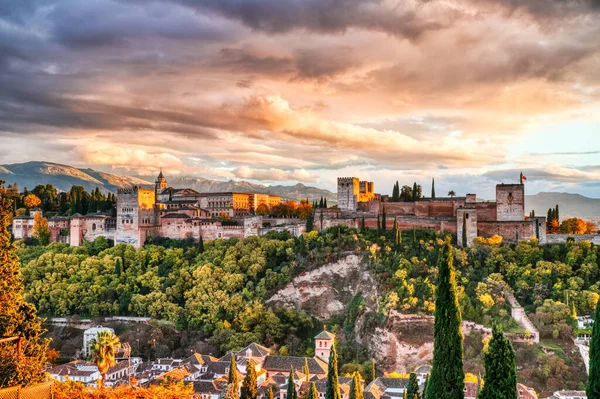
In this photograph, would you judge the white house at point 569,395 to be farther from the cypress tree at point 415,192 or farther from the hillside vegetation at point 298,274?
the cypress tree at point 415,192

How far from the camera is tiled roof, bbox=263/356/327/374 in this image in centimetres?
3259

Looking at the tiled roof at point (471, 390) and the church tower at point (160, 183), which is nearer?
the tiled roof at point (471, 390)

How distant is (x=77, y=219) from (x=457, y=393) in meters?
44.7

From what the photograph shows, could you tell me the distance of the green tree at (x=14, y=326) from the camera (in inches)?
531

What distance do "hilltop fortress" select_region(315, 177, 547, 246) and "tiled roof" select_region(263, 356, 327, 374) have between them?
13.1 metres

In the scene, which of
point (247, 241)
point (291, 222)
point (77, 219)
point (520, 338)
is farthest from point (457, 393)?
point (77, 219)

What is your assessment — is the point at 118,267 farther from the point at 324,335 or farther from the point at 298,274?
the point at 324,335

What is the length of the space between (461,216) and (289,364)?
17.1 m

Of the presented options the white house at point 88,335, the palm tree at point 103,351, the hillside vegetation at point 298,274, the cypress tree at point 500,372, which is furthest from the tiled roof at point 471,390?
the white house at point 88,335

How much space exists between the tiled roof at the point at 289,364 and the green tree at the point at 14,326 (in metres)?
18.4

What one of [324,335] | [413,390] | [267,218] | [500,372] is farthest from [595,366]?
[267,218]

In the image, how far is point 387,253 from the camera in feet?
134

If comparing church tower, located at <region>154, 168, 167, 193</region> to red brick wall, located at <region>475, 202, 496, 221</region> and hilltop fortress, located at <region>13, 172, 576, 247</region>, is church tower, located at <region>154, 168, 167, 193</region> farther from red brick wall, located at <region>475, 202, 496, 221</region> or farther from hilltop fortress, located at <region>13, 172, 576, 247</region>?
red brick wall, located at <region>475, 202, 496, 221</region>

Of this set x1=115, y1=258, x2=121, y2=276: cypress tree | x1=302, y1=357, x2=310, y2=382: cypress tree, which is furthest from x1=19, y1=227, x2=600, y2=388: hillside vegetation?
x1=302, y1=357, x2=310, y2=382: cypress tree
